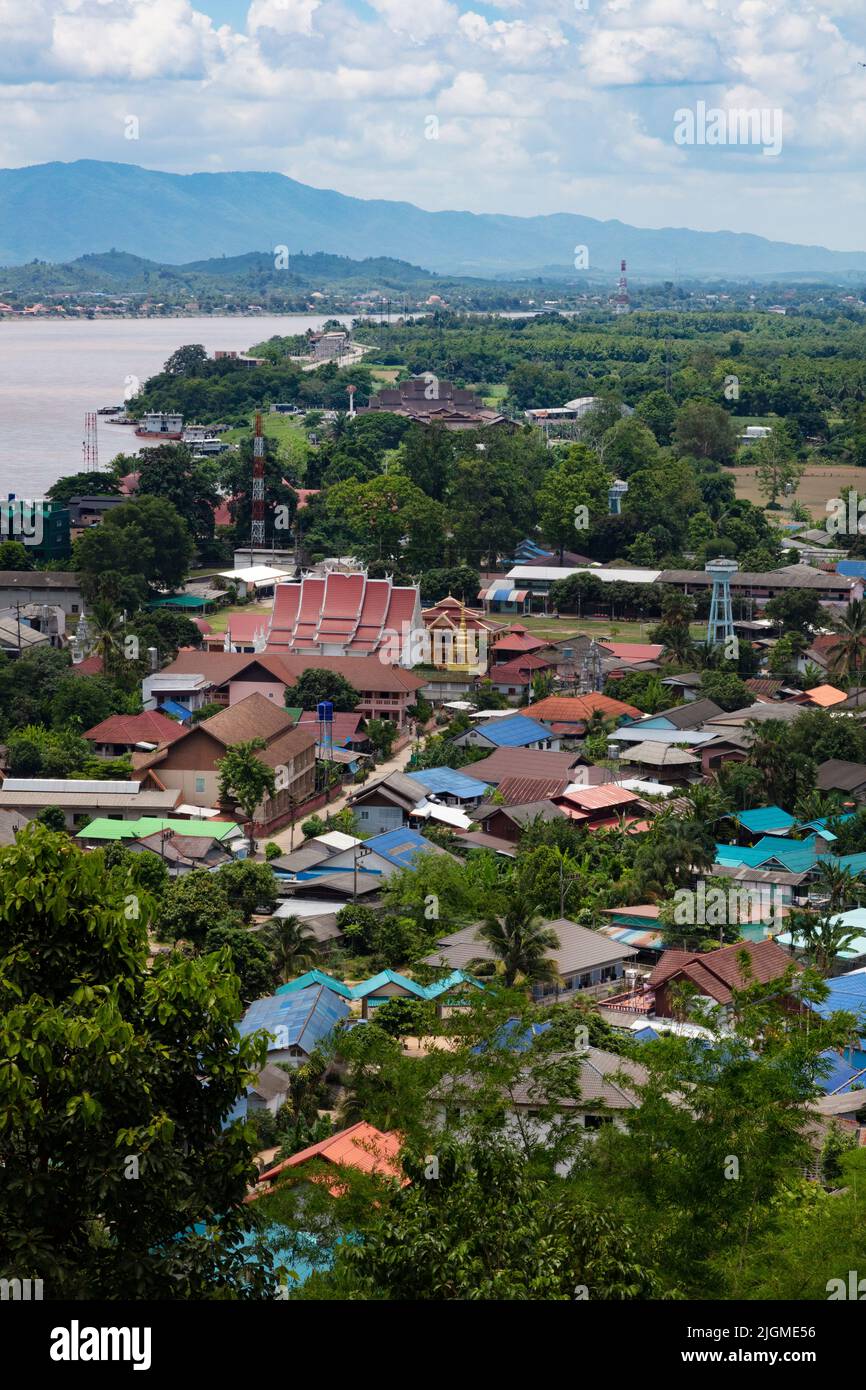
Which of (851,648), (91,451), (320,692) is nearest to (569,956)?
(320,692)

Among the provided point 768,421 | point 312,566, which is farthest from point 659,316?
point 312,566

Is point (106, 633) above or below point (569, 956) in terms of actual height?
above

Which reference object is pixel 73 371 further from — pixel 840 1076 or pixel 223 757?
pixel 840 1076

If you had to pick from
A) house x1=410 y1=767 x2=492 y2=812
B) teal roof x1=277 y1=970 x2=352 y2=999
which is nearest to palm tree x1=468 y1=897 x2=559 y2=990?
teal roof x1=277 y1=970 x2=352 y2=999

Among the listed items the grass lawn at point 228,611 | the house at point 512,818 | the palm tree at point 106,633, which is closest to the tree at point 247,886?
the house at point 512,818

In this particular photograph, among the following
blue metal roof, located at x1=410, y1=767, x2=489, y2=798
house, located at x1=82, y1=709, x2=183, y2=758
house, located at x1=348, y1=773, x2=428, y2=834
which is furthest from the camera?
house, located at x1=82, y1=709, x2=183, y2=758

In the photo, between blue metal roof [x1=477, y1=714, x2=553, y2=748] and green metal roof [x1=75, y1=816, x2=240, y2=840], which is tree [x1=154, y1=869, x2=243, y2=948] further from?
blue metal roof [x1=477, y1=714, x2=553, y2=748]
